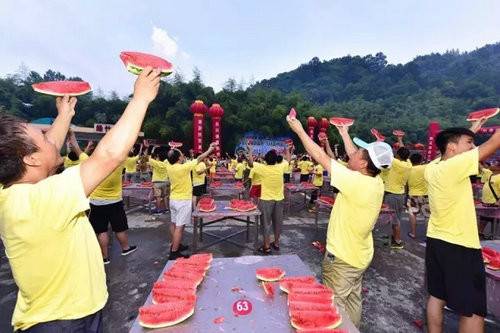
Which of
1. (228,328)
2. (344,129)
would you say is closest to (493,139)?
(344,129)

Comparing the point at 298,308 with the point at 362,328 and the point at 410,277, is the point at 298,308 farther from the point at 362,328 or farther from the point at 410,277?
the point at 410,277

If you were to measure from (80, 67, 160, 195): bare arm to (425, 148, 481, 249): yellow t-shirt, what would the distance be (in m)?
2.74

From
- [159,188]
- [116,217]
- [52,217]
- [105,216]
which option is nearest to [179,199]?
[116,217]

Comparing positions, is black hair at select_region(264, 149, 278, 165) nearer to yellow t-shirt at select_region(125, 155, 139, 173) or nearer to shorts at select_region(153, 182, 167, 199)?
shorts at select_region(153, 182, 167, 199)

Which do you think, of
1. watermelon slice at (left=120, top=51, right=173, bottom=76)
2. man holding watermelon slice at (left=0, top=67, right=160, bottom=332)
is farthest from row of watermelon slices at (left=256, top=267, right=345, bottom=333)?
watermelon slice at (left=120, top=51, right=173, bottom=76)

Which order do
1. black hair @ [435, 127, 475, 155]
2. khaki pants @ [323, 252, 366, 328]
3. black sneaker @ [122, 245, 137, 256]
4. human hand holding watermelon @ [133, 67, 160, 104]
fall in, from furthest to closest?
black sneaker @ [122, 245, 137, 256] < black hair @ [435, 127, 475, 155] < khaki pants @ [323, 252, 366, 328] < human hand holding watermelon @ [133, 67, 160, 104]

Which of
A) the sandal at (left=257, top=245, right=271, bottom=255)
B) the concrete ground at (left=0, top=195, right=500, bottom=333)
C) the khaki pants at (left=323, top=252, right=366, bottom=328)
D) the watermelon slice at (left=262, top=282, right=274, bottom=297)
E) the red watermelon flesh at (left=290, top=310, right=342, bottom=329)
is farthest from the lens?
the sandal at (left=257, top=245, right=271, bottom=255)

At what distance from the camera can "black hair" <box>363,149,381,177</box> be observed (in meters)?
2.61

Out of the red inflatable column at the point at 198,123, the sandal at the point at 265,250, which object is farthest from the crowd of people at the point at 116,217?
the red inflatable column at the point at 198,123

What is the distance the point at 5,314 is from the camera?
4.04 metres

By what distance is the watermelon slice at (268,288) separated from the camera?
2.36m

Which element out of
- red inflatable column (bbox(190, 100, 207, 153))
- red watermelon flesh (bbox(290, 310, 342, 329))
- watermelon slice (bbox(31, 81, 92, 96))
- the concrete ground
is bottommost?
the concrete ground

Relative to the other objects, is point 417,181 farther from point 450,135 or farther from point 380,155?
point 380,155

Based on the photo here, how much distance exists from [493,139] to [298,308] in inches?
78.2
